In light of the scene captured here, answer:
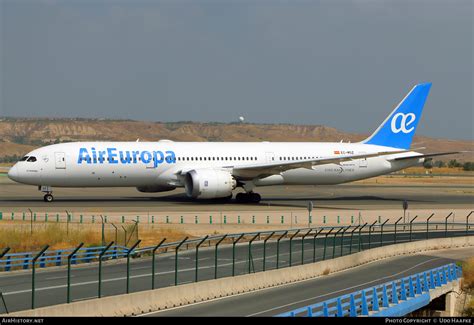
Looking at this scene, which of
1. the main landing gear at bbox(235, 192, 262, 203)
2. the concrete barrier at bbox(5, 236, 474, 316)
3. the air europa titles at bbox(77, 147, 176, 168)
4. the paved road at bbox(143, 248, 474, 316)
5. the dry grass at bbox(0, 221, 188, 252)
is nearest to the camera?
the concrete barrier at bbox(5, 236, 474, 316)

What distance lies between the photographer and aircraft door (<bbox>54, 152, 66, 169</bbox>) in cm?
5906

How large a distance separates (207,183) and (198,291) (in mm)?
32903

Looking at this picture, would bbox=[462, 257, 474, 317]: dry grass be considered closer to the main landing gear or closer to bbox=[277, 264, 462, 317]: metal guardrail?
bbox=[277, 264, 462, 317]: metal guardrail

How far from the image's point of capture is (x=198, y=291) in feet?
89.9

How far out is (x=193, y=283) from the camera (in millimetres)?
27391

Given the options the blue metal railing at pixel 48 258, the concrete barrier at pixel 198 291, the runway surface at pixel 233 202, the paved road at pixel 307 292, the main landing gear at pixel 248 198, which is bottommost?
the paved road at pixel 307 292

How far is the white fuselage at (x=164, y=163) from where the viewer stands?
59281mm

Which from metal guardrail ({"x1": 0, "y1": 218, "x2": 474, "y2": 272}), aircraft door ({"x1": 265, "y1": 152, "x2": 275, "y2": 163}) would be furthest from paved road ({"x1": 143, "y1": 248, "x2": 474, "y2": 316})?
Result: aircraft door ({"x1": 265, "y1": 152, "x2": 275, "y2": 163})

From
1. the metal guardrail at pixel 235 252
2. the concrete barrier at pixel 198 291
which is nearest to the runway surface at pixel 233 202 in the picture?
the metal guardrail at pixel 235 252

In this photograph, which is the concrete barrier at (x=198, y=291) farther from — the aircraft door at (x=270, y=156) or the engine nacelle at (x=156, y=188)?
the aircraft door at (x=270, y=156)

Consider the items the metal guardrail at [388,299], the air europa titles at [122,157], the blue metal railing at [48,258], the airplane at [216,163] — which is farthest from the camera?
the air europa titles at [122,157]

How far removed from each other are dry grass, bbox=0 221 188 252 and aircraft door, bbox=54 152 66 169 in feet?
43.2

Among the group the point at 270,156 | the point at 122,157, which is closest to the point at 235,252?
the point at 122,157

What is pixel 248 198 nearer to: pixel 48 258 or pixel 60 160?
pixel 60 160
